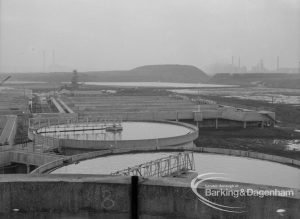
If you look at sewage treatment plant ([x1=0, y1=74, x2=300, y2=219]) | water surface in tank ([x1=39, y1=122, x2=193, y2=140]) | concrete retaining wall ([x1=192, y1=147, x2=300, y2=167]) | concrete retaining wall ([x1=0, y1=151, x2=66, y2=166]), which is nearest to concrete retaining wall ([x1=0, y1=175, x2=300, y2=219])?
sewage treatment plant ([x1=0, y1=74, x2=300, y2=219])

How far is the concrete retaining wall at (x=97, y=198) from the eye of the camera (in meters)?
5.45

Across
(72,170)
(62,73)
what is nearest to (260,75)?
(62,73)

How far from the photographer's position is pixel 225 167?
29.1 ft

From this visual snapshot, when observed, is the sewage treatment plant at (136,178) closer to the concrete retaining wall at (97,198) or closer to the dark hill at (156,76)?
the concrete retaining wall at (97,198)

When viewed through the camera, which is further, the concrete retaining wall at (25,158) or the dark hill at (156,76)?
the dark hill at (156,76)

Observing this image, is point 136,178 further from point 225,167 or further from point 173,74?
point 173,74

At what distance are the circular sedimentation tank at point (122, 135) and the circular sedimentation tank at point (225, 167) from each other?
1.40 metres

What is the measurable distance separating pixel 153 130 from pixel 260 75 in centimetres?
9765

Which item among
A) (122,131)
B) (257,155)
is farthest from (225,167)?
(122,131)

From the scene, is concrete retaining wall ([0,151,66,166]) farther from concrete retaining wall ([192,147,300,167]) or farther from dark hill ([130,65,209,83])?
dark hill ([130,65,209,83])

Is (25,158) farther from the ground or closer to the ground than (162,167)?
closer to the ground

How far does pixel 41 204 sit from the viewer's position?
18.4 ft

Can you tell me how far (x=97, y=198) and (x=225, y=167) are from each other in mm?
3973

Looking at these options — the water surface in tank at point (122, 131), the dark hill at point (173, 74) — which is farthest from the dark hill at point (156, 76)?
the water surface in tank at point (122, 131)
